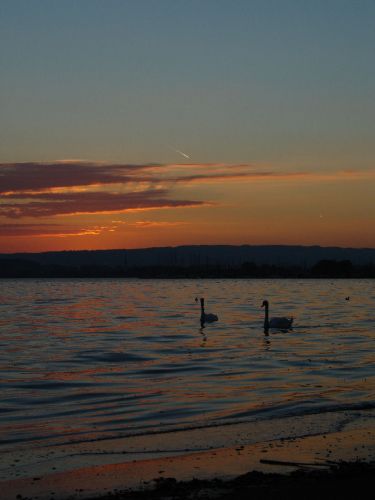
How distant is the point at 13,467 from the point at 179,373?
1495 cm

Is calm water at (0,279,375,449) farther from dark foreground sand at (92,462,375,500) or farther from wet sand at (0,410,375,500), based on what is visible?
dark foreground sand at (92,462,375,500)

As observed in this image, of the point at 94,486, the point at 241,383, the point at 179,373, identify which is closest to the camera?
the point at 94,486

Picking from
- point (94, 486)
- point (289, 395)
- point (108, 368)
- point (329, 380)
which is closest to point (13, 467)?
point (94, 486)

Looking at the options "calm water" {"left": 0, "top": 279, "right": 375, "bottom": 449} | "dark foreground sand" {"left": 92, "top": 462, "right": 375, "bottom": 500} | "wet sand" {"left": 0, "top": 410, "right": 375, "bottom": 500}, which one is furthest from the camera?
"calm water" {"left": 0, "top": 279, "right": 375, "bottom": 449}

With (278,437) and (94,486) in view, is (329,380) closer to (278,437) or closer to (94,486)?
(278,437)

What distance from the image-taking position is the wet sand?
1170 centimetres

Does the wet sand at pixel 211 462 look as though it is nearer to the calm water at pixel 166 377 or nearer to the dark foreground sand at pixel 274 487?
the dark foreground sand at pixel 274 487

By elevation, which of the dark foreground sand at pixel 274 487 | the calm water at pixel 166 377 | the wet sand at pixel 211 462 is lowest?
the calm water at pixel 166 377

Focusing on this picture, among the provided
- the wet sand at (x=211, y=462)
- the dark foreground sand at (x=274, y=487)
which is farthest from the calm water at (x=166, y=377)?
the dark foreground sand at (x=274, y=487)

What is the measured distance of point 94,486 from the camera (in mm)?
12102

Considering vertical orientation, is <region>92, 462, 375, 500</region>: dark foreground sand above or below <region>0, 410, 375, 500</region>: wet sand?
above

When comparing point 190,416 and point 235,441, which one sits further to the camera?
point 190,416

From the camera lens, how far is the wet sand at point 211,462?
11.7 meters

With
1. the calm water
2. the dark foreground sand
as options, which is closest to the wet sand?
the dark foreground sand
